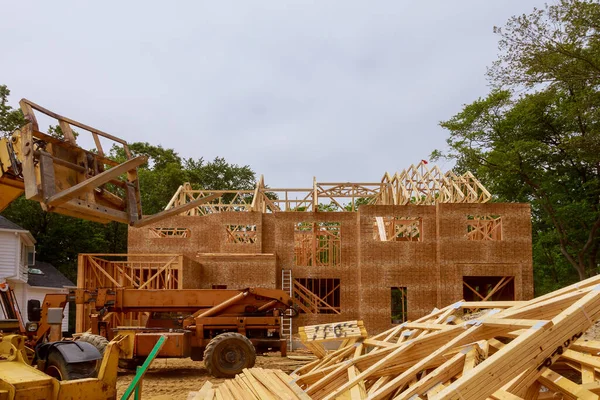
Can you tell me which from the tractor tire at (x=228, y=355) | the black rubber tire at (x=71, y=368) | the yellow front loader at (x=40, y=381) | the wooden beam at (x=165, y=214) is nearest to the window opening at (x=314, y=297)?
the tractor tire at (x=228, y=355)

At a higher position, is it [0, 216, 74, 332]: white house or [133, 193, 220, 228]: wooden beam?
[133, 193, 220, 228]: wooden beam

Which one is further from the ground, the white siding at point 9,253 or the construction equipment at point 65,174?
the construction equipment at point 65,174

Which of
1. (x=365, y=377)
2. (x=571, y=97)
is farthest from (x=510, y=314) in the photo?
(x=571, y=97)

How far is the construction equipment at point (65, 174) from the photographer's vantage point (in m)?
5.92

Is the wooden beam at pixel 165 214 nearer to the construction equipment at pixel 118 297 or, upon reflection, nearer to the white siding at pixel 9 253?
the construction equipment at pixel 118 297

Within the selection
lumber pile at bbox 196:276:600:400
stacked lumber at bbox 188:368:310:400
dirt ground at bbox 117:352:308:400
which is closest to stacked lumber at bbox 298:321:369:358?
dirt ground at bbox 117:352:308:400

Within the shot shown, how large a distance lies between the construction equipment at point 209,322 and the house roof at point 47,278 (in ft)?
72.6

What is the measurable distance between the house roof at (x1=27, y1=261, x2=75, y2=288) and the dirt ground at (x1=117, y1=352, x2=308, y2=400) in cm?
1948

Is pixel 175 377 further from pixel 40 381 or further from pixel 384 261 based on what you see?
pixel 384 261

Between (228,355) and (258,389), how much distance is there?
633cm

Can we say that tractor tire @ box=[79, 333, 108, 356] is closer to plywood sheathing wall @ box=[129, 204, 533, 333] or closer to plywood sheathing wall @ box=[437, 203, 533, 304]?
plywood sheathing wall @ box=[129, 204, 533, 333]

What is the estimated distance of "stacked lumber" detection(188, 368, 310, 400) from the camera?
8156mm

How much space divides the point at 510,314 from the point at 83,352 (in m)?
5.13

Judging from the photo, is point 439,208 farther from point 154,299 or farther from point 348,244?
point 154,299
